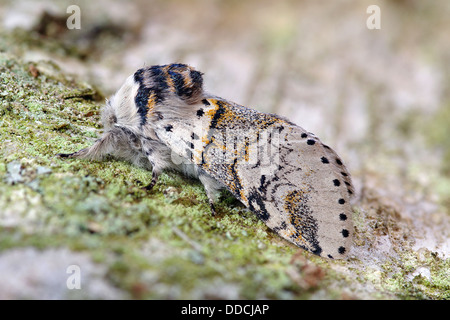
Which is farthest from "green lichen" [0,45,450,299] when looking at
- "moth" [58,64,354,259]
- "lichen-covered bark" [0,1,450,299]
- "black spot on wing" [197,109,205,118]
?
"black spot on wing" [197,109,205,118]

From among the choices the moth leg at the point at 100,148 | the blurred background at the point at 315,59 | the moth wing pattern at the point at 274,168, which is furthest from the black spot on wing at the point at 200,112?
the blurred background at the point at 315,59

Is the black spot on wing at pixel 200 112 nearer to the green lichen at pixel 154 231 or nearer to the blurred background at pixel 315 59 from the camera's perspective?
the green lichen at pixel 154 231

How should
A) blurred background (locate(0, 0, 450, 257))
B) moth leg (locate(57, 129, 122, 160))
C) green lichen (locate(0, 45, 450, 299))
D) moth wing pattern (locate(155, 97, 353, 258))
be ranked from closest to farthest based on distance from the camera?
1. green lichen (locate(0, 45, 450, 299))
2. moth wing pattern (locate(155, 97, 353, 258))
3. moth leg (locate(57, 129, 122, 160))
4. blurred background (locate(0, 0, 450, 257))

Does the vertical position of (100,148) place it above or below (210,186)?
above

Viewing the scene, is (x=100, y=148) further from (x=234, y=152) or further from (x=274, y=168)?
(x=274, y=168)

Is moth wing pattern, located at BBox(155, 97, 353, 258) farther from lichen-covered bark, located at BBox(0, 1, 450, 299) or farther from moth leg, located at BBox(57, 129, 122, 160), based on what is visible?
moth leg, located at BBox(57, 129, 122, 160)

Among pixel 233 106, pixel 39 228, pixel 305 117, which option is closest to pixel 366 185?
pixel 305 117

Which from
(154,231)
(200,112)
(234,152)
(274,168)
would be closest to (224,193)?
(234,152)
